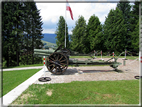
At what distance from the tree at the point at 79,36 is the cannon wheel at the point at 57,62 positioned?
17.3 m

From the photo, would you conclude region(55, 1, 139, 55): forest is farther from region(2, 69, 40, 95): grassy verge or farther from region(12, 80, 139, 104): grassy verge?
region(12, 80, 139, 104): grassy verge

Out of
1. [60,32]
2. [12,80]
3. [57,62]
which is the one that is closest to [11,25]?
[12,80]

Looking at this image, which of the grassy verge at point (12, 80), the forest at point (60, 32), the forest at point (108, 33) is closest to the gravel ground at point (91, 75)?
the grassy verge at point (12, 80)

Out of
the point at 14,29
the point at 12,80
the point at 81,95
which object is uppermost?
the point at 14,29

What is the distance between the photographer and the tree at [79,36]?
2498cm

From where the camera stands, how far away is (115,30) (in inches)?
923

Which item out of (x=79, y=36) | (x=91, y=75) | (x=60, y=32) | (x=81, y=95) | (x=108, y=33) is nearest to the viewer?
(x=81, y=95)

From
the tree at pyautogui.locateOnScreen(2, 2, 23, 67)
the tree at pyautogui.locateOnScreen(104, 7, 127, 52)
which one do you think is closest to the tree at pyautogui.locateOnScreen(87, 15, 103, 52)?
the tree at pyautogui.locateOnScreen(104, 7, 127, 52)

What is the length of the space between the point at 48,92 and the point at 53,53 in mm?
3398

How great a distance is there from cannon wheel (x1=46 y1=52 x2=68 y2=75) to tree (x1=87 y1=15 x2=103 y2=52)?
18.2 meters

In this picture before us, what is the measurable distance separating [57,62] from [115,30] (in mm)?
20086

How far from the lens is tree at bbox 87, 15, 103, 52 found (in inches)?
972

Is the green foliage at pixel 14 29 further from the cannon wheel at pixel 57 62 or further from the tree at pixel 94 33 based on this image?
the tree at pixel 94 33

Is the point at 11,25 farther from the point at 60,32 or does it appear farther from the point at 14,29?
the point at 60,32
